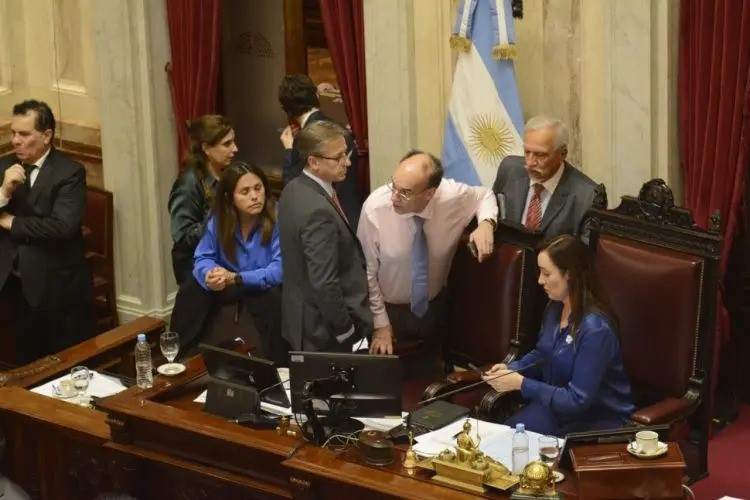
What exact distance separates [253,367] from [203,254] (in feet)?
4.15

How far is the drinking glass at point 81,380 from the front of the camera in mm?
6074

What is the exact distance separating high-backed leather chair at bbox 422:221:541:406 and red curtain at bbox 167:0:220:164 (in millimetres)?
2196

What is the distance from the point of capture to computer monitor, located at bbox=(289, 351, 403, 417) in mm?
5145

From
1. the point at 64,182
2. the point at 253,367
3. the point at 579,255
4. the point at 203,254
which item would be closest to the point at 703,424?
the point at 579,255

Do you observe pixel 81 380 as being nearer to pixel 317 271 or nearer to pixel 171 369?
pixel 171 369

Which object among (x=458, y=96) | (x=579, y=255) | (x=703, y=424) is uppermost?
(x=458, y=96)

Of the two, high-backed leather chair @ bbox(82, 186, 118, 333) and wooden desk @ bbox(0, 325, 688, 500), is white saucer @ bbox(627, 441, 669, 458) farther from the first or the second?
high-backed leather chair @ bbox(82, 186, 118, 333)

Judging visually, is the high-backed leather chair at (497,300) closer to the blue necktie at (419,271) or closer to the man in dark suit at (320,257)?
the blue necktie at (419,271)

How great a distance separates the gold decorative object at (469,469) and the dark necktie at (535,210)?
1.53 meters

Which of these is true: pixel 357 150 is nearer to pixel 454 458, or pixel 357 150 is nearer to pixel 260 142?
pixel 260 142

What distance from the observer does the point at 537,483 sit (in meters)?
4.62

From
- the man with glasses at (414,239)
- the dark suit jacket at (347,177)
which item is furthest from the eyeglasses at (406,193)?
the dark suit jacket at (347,177)

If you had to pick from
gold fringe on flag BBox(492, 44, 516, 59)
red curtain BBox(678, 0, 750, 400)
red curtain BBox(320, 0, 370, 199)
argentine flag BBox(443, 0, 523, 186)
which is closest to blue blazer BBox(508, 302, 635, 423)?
red curtain BBox(678, 0, 750, 400)

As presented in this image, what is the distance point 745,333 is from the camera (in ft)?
22.0
